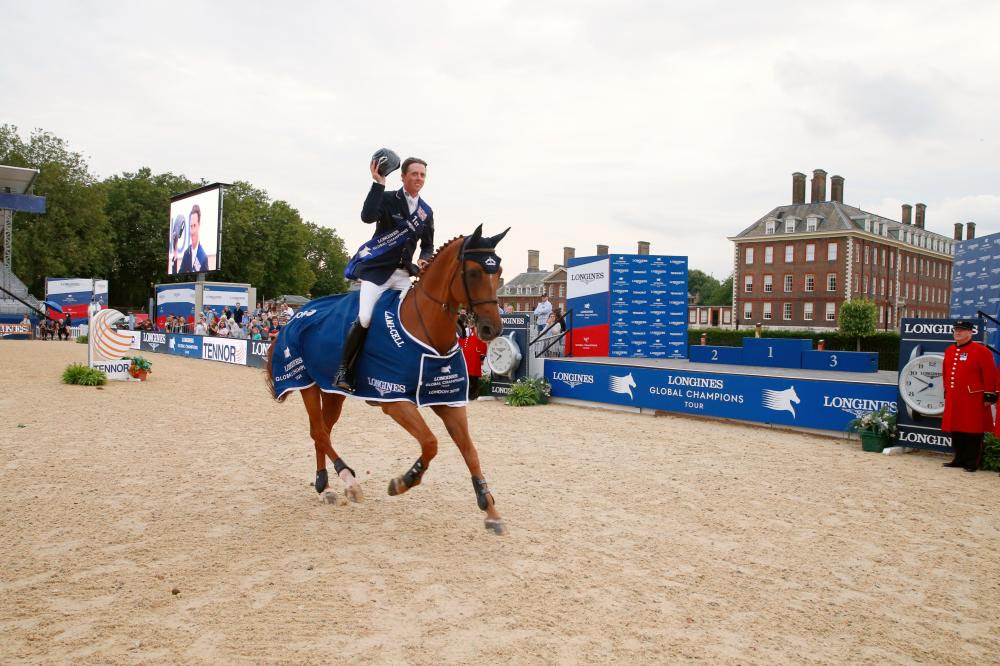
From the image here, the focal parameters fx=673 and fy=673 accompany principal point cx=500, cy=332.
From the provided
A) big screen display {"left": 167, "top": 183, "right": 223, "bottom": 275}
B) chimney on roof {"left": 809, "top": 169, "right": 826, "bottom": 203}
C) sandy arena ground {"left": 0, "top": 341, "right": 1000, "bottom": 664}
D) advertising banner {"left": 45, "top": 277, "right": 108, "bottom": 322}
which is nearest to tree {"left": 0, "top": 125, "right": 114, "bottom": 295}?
advertising banner {"left": 45, "top": 277, "right": 108, "bottom": 322}

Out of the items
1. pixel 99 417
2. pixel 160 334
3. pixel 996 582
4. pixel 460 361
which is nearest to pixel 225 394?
pixel 99 417

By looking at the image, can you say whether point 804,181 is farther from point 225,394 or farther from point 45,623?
point 45,623

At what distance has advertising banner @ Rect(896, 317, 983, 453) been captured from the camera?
969cm

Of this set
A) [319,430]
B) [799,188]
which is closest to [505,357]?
[319,430]

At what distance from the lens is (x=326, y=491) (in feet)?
22.4

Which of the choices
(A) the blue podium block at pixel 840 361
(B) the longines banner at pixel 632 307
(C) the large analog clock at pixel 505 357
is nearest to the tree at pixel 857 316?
(A) the blue podium block at pixel 840 361

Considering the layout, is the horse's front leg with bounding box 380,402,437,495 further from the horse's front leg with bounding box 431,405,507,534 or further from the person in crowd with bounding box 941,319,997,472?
the person in crowd with bounding box 941,319,997,472

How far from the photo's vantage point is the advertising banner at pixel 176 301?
36031 millimetres

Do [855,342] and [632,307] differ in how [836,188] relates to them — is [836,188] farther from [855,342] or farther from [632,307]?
[632,307]

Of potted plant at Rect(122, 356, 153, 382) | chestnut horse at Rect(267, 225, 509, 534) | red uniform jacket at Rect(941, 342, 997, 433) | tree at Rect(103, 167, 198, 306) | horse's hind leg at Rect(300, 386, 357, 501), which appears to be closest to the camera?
chestnut horse at Rect(267, 225, 509, 534)

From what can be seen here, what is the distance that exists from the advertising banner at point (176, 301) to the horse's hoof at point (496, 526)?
33.9m

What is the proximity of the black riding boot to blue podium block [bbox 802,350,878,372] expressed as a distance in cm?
2019

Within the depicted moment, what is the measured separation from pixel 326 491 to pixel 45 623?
3097 millimetres

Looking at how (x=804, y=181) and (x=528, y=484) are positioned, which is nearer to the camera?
(x=528, y=484)
